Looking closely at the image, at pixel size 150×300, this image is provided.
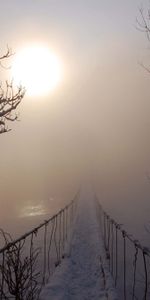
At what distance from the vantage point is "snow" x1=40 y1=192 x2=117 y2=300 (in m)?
15.8

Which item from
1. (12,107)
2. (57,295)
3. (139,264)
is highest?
(12,107)

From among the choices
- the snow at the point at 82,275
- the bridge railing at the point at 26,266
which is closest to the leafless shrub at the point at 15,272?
the bridge railing at the point at 26,266

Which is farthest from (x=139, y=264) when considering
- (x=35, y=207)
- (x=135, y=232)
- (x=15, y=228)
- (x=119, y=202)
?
(x=119, y=202)

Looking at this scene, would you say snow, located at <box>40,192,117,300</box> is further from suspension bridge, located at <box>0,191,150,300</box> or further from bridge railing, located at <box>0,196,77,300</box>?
bridge railing, located at <box>0,196,77,300</box>

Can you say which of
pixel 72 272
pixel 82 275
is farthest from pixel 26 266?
pixel 72 272

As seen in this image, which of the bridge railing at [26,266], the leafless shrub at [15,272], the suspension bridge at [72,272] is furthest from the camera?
the suspension bridge at [72,272]

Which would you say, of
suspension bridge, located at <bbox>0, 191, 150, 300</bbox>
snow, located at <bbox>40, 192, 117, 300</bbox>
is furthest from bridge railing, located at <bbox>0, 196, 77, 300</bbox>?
snow, located at <bbox>40, 192, 117, 300</bbox>

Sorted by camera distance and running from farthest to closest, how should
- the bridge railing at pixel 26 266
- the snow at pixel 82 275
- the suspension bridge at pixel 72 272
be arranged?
1. the snow at pixel 82 275
2. the suspension bridge at pixel 72 272
3. the bridge railing at pixel 26 266

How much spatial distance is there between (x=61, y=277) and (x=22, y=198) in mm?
66000

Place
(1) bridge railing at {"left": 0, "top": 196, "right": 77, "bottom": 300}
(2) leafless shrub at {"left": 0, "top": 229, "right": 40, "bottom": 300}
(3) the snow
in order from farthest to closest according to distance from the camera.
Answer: (3) the snow < (1) bridge railing at {"left": 0, "top": 196, "right": 77, "bottom": 300} < (2) leafless shrub at {"left": 0, "top": 229, "right": 40, "bottom": 300}

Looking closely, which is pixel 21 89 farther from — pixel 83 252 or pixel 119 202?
pixel 119 202

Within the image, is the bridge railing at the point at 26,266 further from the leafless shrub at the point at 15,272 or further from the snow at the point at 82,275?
the snow at the point at 82,275

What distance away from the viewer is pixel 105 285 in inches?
656

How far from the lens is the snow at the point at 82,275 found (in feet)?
51.7
